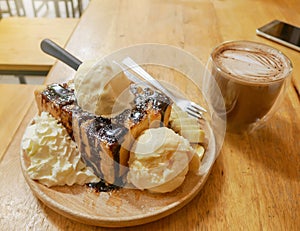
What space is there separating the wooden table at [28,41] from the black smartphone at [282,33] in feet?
2.59

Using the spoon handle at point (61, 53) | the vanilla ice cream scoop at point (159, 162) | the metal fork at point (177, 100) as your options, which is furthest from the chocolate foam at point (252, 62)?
the spoon handle at point (61, 53)

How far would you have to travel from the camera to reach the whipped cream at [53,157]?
0.62 metres

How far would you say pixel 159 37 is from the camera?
1.24 metres

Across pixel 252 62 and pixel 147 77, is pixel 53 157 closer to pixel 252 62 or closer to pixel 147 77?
pixel 147 77

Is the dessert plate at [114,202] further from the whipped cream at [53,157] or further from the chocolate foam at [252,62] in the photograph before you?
the chocolate foam at [252,62]

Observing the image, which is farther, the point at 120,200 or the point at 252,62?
the point at 252,62

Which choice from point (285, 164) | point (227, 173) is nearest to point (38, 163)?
point (227, 173)

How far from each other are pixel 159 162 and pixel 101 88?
0.61ft

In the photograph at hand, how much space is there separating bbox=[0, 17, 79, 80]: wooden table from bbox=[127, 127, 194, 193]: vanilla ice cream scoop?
746 millimetres

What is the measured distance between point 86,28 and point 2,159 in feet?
2.41

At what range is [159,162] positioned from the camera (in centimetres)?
59

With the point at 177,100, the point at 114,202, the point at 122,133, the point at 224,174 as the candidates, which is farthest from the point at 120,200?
the point at 177,100

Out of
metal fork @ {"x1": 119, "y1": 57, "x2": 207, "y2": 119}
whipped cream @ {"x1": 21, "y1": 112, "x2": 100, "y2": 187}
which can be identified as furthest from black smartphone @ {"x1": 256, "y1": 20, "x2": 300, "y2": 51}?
whipped cream @ {"x1": 21, "y1": 112, "x2": 100, "y2": 187}

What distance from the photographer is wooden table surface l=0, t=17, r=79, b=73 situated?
3.99 ft
